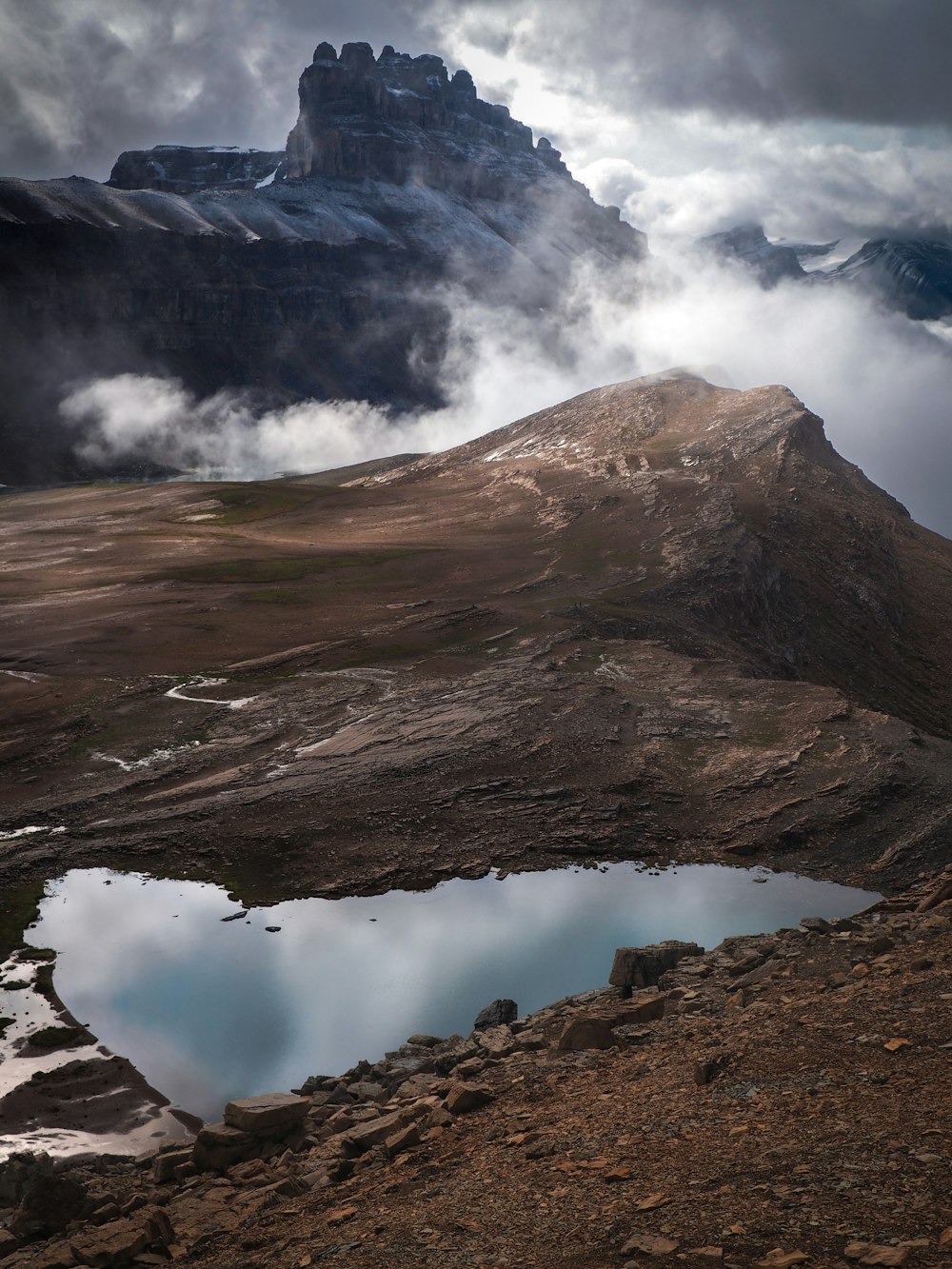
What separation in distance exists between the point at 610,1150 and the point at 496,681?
38.5m

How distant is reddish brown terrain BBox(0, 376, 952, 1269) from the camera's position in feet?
46.8

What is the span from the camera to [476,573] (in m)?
77.8

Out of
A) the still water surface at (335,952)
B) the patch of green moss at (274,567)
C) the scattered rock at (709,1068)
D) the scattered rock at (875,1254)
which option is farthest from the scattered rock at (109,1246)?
the patch of green moss at (274,567)

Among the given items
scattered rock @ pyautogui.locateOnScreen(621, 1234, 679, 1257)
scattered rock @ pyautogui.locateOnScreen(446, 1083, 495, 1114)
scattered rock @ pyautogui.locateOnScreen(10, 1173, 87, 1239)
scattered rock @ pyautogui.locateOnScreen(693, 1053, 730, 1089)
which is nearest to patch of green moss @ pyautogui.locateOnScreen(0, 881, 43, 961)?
scattered rock @ pyautogui.locateOnScreen(10, 1173, 87, 1239)

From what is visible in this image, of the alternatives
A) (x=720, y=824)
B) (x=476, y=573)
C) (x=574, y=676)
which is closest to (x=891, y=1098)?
(x=720, y=824)

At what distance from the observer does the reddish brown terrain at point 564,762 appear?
1427 centimetres

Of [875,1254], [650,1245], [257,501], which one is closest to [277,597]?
[257,501]

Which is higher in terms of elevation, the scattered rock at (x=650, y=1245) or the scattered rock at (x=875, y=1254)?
the scattered rock at (x=650, y=1245)

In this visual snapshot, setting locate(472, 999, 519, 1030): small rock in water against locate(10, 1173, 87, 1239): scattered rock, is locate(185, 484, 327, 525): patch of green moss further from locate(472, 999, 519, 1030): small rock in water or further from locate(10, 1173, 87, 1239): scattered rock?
locate(10, 1173, 87, 1239): scattered rock

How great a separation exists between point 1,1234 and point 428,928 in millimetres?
18611

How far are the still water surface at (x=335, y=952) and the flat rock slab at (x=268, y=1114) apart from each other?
5784 mm

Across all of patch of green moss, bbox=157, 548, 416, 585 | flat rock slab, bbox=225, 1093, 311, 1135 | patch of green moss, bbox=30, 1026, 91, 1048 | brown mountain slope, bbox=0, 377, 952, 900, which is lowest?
flat rock slab, bbox=225, 1093, 311, 1135

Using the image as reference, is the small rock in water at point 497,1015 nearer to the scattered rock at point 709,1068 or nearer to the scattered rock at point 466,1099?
the scattered rock at point 466,1099

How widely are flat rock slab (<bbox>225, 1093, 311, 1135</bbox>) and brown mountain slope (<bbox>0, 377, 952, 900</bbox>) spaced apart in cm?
1631
